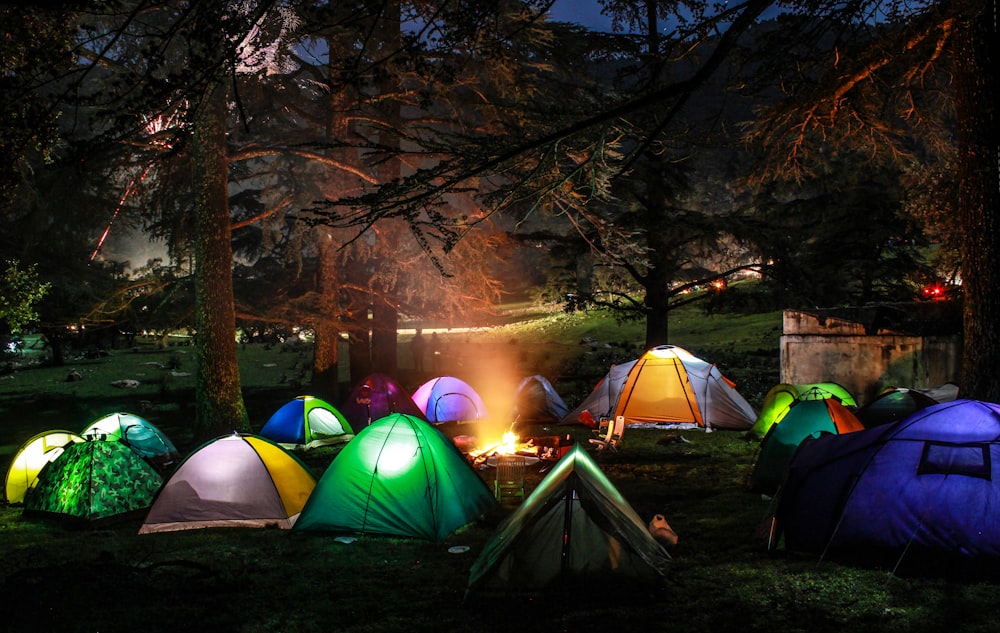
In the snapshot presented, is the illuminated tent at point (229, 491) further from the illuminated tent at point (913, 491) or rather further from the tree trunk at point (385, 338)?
the tree trunk at point (385, 338)

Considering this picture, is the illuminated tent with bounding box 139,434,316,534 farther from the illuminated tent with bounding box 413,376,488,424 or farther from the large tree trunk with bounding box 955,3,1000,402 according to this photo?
the large tree trunk with bounding box 955,3,1000,402

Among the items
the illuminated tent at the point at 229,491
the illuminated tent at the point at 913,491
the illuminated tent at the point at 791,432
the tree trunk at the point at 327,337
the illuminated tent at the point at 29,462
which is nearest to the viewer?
the illuminated tent at the point at 913,491

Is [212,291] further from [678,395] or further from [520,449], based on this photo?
[678,395]

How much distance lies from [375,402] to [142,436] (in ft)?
14.9

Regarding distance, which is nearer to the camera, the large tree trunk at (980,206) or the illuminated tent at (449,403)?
the large tree trunk at (980,206)

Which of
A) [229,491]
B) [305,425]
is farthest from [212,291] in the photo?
[229,491]

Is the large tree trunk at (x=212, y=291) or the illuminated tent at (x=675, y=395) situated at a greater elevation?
the large tree trunk at (x=212, y=291)

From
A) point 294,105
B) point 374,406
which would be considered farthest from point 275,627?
point 294,105

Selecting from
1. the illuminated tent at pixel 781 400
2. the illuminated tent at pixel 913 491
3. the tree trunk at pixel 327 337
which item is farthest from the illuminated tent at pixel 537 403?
the illuminated tent at pixel 913 491

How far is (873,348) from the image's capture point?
16391 millimetres

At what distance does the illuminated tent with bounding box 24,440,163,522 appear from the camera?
795cm

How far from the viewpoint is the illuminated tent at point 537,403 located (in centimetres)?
1552

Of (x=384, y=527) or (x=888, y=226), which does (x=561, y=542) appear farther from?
(x=888, y=226)

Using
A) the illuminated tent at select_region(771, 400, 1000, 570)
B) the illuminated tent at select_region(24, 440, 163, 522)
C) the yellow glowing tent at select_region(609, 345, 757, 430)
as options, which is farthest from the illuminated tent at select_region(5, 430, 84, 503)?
the yellow glowing tent at select_region(609, 345, 757, 430)
